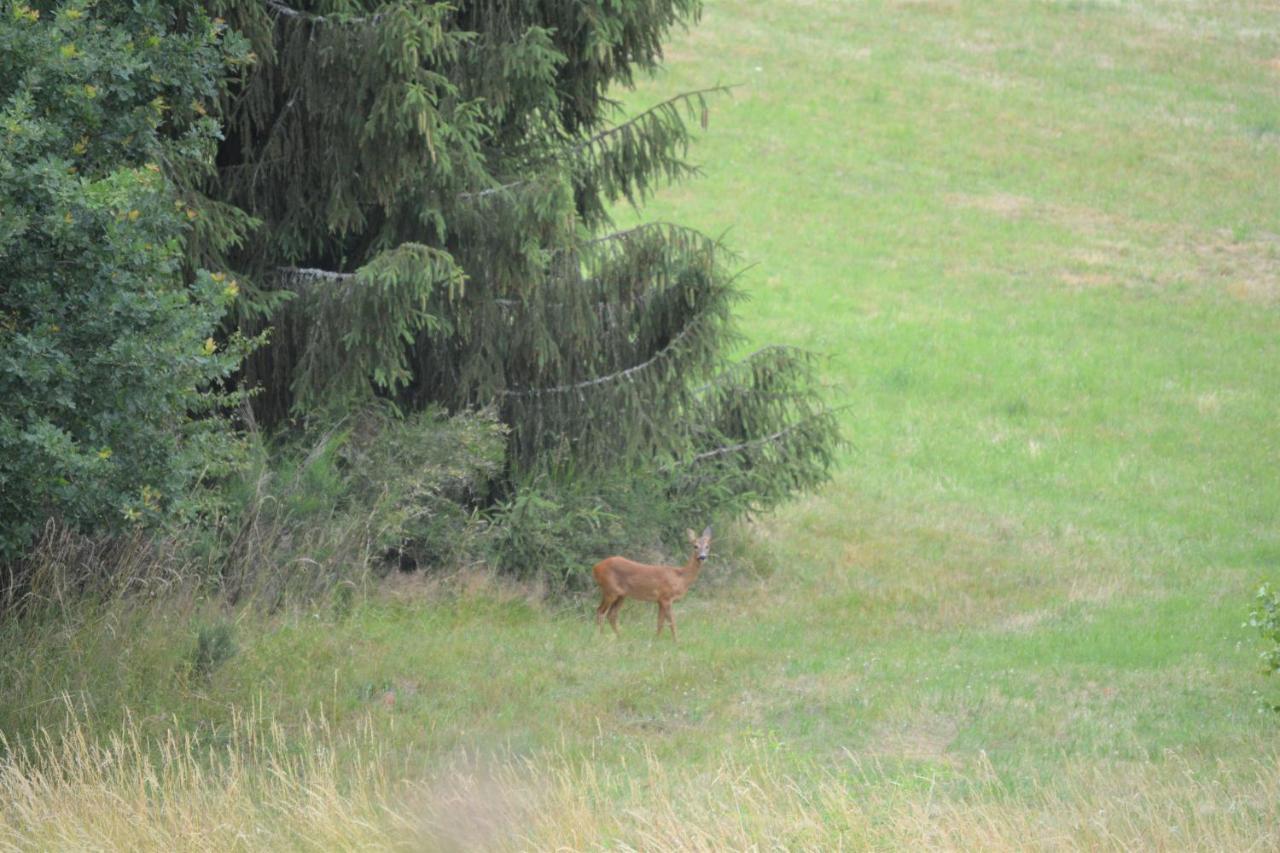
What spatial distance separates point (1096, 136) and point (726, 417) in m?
28.7

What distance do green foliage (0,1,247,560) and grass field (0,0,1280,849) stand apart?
4.39ft

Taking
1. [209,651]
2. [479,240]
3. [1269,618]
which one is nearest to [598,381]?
[479,240]

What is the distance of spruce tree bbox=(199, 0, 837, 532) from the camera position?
36.7ft

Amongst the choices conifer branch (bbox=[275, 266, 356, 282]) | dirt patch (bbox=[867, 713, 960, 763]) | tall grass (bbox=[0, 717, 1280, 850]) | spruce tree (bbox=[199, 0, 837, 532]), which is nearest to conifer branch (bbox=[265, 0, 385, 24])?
spruce tree (bbox=[199, 0, 837, 532])

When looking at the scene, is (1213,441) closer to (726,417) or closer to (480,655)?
(726,417)

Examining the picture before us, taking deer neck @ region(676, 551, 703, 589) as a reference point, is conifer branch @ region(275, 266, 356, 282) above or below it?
above

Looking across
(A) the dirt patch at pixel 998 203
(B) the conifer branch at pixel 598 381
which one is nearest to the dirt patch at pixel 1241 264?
(A) the dirt patch at pixel 998 203

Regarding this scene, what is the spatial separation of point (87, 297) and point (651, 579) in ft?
17.5

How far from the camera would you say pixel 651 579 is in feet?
37.9

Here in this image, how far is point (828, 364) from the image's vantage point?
81.0 ft

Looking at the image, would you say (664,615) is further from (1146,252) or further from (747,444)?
(1146,252)

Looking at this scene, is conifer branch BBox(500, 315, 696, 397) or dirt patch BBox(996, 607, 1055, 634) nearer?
dirt patch BBox(996, 607, 1055, 634)

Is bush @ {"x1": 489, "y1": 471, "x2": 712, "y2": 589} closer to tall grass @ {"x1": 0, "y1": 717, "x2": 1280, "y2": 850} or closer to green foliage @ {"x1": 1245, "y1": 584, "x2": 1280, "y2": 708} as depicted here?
tall grass @ {"x1": 0, "y1": 717, "x2": 1280, "y2": 850}

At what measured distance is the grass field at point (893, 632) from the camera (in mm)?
6629
